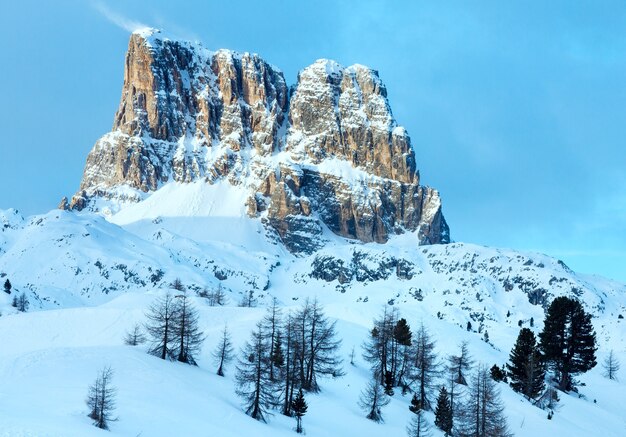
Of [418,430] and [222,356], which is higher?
[222,356]

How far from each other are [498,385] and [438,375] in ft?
21.3

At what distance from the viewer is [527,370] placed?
2486 inches

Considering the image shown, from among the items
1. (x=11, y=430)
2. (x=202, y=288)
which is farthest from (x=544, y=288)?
(x=11, y=430)

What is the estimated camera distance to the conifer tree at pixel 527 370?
62750 mm

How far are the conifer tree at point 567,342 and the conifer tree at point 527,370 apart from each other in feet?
8.29

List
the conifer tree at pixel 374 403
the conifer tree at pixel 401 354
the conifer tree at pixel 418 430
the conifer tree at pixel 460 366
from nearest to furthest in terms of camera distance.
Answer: the conifer tree at pixel 418 430, the conifer tree at pixel 374 403, the conifer tree at pixel 460 366, the conifer tree at pixel 401 354

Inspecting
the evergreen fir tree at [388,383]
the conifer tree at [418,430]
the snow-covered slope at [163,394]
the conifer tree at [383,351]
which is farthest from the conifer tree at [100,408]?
the conifer tree at [383,351]

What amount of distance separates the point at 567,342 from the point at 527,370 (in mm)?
11334

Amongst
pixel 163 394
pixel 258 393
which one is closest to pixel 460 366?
pixel 258 393

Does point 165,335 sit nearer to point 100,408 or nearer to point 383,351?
point 100,408

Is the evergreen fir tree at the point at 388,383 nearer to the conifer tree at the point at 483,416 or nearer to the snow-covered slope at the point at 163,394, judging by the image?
the snow-covered slope at the point at 163,394

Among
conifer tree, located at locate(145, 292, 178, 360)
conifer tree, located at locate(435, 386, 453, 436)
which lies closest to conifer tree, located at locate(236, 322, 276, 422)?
conifer tree, located at locate(145, 292, 178, 360)

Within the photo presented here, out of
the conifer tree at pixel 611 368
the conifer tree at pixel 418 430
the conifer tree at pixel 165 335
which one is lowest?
the conifer tree at pixel 418 430

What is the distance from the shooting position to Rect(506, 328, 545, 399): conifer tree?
62750 millimetres
